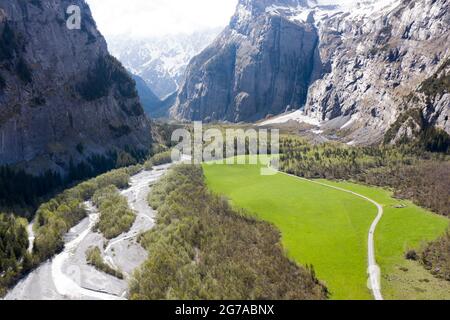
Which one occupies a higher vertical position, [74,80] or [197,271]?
[74,80]

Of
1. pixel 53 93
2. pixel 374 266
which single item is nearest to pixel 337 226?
pixel 374 266

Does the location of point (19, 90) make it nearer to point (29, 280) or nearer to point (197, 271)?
point (29, 280)

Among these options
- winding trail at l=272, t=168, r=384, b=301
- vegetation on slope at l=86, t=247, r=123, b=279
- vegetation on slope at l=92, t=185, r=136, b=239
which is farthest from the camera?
vegetation on slope at l=92, t=185, r=136, b=239

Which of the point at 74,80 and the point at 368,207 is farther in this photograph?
the point at 74,80

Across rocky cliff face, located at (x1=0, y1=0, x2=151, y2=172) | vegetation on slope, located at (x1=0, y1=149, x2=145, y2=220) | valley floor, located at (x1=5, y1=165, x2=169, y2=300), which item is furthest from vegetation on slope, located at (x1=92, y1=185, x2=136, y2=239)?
rocky cliff face, located at (x1=0, y1=0, x2=151, y2=172)

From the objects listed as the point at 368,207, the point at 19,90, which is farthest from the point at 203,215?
the point at 19,90

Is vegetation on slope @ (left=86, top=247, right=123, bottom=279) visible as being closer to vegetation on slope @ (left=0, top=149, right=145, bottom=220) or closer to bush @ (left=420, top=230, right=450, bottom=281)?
vegetation on slope @ (left=0, top=149, right=145, bottom=220)

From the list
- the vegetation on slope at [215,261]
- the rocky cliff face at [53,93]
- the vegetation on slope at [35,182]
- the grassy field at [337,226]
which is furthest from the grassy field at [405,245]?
the rocky cliff face at [53,93]

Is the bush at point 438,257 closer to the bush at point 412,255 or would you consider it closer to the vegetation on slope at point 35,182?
the bush at point 412,255
